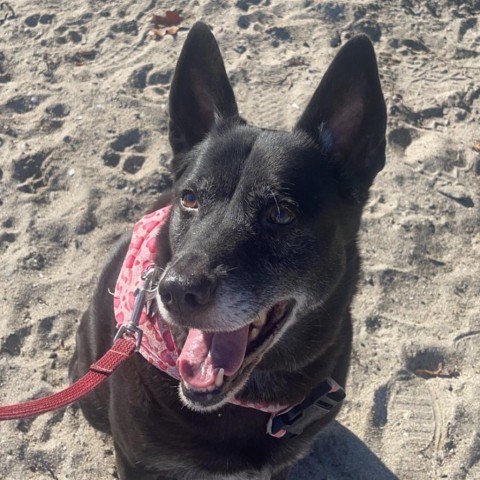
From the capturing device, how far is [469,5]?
6.62 m

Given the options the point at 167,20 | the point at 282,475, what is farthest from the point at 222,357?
the point at 167,20

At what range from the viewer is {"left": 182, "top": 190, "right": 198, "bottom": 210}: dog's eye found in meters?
2.79

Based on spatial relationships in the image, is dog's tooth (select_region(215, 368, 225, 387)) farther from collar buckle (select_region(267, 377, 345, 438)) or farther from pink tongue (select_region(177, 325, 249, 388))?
collar buckle (select_region(267, 377, 345, 438))

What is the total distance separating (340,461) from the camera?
3.62 m

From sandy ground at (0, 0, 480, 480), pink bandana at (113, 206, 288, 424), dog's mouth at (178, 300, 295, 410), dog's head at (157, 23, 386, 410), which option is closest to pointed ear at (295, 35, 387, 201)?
dog's head at (157, 23, 386, 410)

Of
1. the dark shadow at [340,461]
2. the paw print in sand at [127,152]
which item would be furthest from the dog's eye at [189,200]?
the paw print in sand at [127,152]

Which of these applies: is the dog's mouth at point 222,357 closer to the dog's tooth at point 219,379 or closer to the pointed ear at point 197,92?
the dog's tooth at point 219,379

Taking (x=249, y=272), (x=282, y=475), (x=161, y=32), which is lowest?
(x=282, y=475)

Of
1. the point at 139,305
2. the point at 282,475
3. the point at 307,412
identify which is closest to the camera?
the point at 139,305

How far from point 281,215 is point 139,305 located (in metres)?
0.71

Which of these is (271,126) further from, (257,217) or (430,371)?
(257,217)

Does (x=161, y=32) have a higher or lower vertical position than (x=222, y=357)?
lower

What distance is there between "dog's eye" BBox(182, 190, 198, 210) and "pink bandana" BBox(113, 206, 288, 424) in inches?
9.7

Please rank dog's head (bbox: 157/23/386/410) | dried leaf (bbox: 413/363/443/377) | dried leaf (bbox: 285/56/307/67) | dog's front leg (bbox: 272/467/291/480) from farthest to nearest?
1. dried leaf (bbox: 285/56/307/67)
2. dried leaf (bbox: 413/363/443/377)
3. dog's front leg (bbox: 272/467/291/480)
4. dog's head (bbox: 157/23/386/410)
